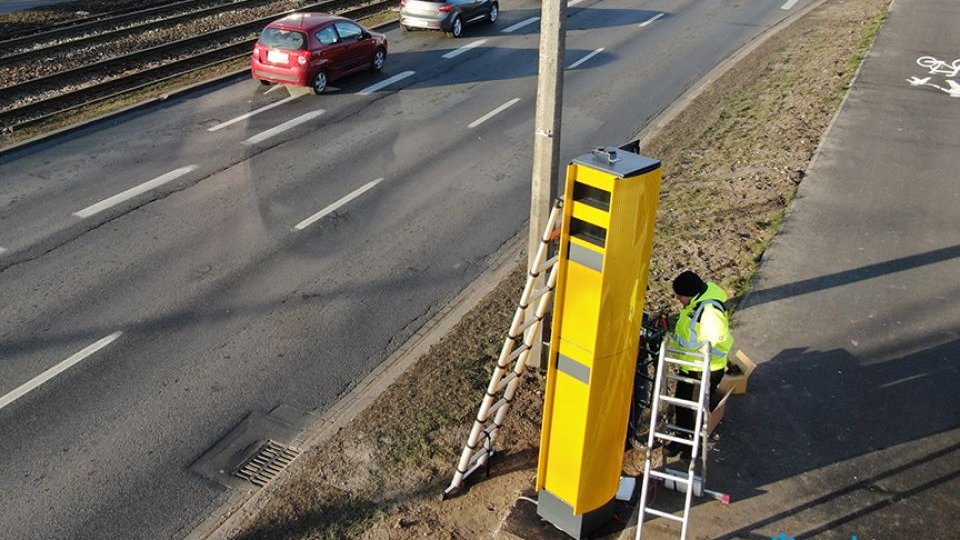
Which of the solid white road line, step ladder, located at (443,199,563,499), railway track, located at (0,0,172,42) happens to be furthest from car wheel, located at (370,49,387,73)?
step ladder, located at (443,199,563,499)

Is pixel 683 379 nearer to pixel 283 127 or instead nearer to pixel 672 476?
pixel 672 476

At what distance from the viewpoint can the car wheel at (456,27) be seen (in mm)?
22828

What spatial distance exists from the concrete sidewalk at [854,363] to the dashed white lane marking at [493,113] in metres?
6.30

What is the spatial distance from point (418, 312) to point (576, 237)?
4.75 metres

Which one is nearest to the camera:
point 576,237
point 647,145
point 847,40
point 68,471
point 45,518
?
point 576,237

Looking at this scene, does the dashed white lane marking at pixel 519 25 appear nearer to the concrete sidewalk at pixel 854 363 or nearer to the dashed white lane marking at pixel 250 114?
the dashed white lane marking at pixel 250 114

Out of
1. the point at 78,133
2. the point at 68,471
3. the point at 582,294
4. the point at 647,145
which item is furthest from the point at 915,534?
the point at 78,133

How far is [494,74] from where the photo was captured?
19.9m

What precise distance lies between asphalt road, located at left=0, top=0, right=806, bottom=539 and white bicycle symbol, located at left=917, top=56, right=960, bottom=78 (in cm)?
497

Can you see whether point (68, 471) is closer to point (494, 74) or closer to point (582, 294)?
point (582, 294)

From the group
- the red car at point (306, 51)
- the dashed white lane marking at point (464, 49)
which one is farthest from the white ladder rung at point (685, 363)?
the dashed white lane marking at point (464, 49)

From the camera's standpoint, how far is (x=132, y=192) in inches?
523

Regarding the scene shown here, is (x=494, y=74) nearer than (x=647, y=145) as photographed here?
No

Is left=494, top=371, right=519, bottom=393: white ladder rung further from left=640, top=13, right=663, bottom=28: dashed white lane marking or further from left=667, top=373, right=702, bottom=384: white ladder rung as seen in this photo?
left=640, top=13, right=663, bottom=28: dashed white lane marking
